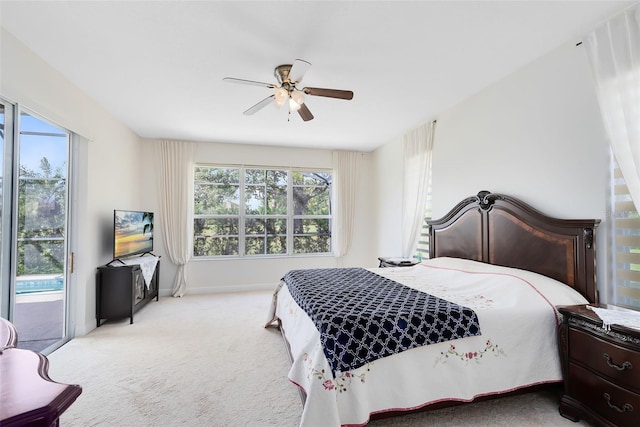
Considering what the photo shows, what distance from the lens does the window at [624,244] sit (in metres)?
1.94

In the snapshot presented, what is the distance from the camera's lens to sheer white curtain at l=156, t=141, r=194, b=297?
4.90m

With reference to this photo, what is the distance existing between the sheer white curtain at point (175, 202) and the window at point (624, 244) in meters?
5.09

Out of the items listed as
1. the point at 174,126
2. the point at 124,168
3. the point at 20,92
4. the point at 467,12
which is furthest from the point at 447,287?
the point at 124,168

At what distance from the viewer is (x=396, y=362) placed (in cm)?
170

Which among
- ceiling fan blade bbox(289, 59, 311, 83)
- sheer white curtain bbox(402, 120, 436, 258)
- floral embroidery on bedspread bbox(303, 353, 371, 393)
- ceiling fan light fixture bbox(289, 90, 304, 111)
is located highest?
ceiling fan blade bbox(289, 59, 311, 83)

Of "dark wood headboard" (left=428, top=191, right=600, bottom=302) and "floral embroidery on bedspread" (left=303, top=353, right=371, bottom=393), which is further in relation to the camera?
"dark wood headboard" (left=428, top=191, right=600, bottom=302)

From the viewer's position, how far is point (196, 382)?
230 cm

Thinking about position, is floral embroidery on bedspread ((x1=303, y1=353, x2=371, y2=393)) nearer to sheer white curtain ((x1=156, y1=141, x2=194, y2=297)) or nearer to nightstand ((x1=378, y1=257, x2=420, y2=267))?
nightstand ((x1=378, y1=257, x2=420, y2=267))

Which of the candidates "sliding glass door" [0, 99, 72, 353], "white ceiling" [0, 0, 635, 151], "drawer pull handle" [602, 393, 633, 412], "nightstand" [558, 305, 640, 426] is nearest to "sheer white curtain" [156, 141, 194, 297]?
"white ceiling" [0, 0, 635, 151]

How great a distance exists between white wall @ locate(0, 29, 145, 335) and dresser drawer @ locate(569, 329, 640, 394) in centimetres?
404

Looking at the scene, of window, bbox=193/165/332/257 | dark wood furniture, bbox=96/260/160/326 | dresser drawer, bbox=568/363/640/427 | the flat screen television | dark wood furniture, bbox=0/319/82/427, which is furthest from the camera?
window, bbox=193/165/332/257

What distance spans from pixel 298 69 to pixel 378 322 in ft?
5.81

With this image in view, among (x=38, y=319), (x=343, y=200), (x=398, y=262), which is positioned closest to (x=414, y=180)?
(x=398, y=262)

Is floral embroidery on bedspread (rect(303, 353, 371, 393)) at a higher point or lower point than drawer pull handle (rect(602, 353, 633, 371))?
lower
